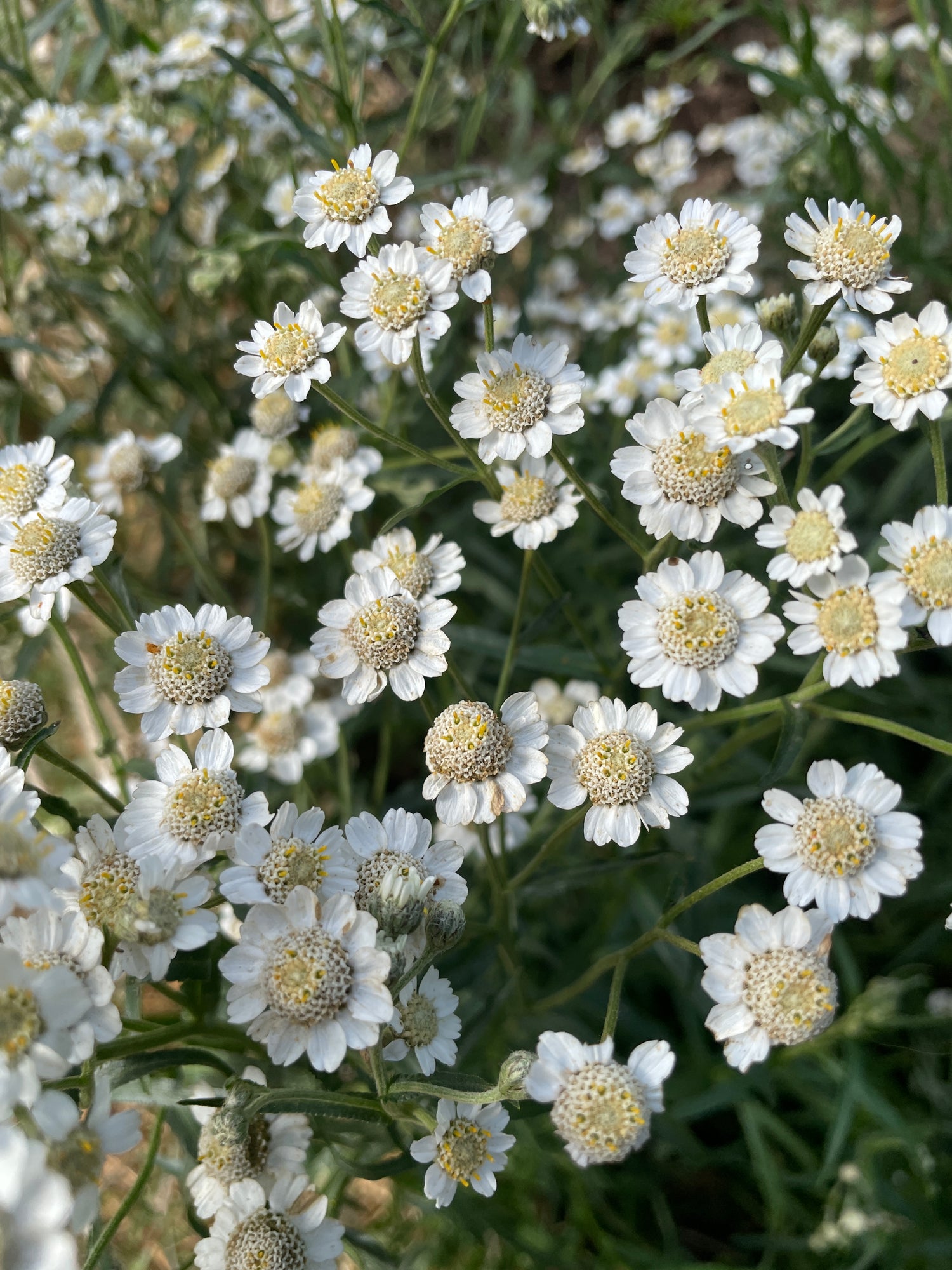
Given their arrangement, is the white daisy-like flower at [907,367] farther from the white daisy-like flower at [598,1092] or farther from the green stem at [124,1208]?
the green stem at [124,1208]

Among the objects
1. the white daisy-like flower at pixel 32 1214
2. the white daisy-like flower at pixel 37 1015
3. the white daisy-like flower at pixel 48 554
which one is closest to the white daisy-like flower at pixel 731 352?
the white daisy-like flower at pixel 48 554

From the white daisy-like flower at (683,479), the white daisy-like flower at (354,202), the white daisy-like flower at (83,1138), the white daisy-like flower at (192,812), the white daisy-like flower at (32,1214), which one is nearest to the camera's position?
the white daisy-like flower at (32,1214)

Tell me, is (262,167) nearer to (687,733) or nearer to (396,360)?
(396,360)

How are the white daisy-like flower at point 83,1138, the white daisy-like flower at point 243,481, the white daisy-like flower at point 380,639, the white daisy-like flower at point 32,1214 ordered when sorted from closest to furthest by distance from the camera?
the white daisy-like flower at point 32,1214, the white daisy-like flower at point 83,1138, the white daisy-like flower at point 380,639, the white daisy-like flower at point 243,481

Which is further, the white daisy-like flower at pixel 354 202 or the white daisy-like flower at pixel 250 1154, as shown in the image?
the white daisy-like flower at pixel 354 202

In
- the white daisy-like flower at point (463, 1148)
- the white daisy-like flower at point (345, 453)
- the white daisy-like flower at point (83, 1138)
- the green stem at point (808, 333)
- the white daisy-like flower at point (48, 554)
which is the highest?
the green stem at point (808, 333)

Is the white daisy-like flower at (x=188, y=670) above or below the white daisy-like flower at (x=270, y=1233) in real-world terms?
above

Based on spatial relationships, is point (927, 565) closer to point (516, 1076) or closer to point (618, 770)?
point (618, 770)
